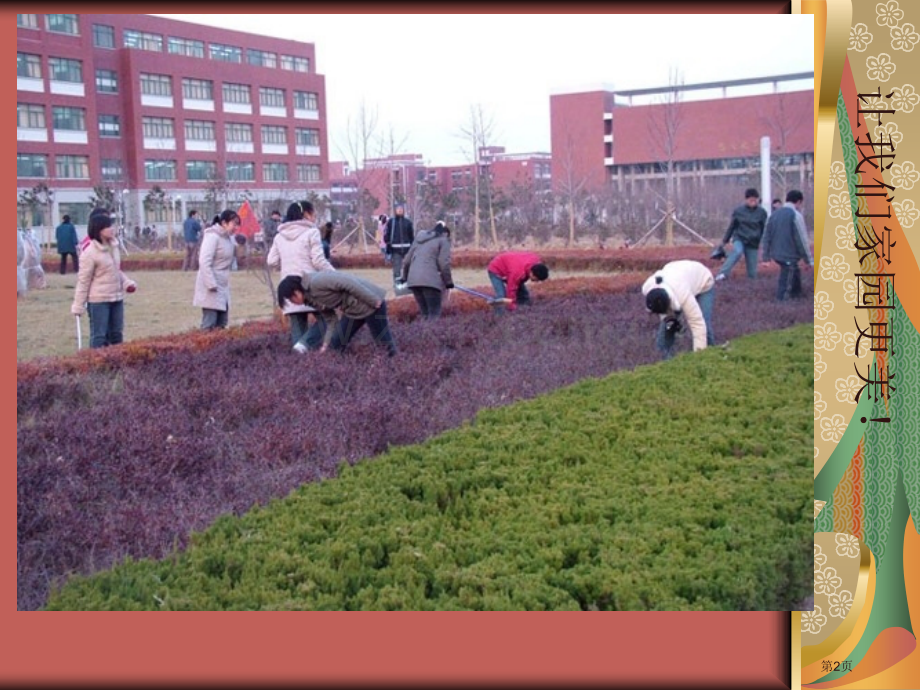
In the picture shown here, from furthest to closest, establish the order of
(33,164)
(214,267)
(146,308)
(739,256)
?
(146,308), (739,256), (33,164), (214,267)

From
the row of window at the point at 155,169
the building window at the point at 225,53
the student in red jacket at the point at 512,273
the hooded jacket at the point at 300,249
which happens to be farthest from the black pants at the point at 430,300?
the building window at the point at 225,53

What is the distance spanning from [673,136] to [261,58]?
11.8 metres

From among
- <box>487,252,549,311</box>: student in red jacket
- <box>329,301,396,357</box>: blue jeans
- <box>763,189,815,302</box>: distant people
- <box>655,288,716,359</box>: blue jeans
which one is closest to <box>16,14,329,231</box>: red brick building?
<box>329,301,396,357</box>: blue jeans

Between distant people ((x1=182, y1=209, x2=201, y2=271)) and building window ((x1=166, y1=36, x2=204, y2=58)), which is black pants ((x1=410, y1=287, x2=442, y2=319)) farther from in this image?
distant people ((x1=182, y1=209, x2=201, y2=271))

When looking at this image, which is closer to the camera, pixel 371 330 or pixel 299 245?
pixel 371 330

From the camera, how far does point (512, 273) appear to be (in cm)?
1089

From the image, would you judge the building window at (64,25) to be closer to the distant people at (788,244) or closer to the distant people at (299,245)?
the distant people at (299,245)

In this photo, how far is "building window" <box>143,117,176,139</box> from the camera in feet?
32.9

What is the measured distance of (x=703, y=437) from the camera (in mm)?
5371

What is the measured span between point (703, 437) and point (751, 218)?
7739mm

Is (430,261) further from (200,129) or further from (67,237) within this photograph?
(67,237)

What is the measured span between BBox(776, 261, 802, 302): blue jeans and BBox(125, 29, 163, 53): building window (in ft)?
21.3

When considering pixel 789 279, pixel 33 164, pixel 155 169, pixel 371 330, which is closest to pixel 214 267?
pixel 371 330

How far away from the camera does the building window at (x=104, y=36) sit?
7668 mm
